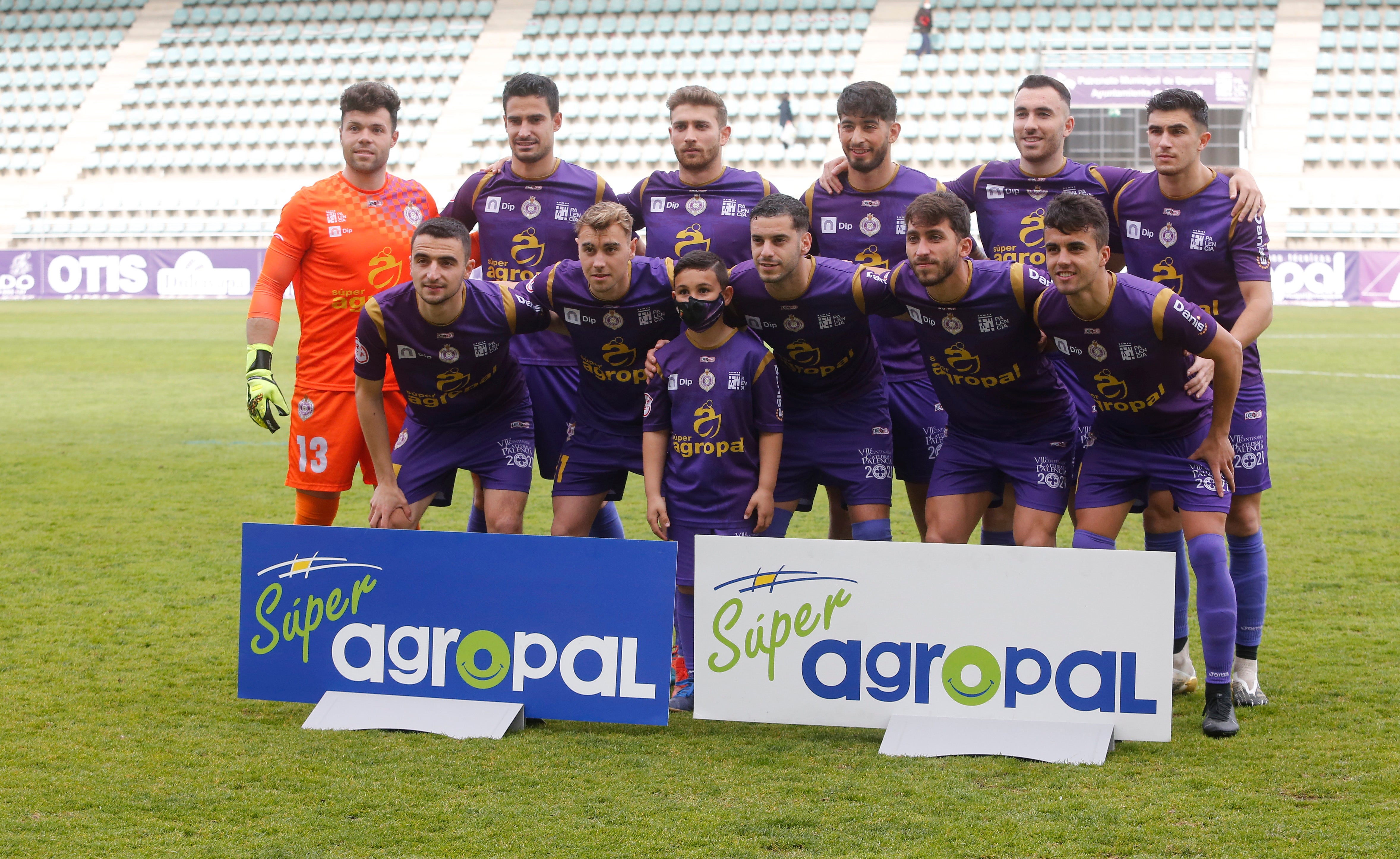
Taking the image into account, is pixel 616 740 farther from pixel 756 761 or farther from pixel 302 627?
pixel 302 627

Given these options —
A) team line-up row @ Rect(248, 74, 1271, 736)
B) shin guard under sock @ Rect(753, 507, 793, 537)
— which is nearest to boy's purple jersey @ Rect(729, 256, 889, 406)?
team line-up row @ Rect(248, 74, 1271, 736)

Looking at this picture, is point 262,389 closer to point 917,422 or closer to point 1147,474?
point 917,422

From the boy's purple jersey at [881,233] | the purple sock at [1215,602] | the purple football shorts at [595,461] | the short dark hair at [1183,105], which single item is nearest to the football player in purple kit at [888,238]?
the boy's purple jersey at [881,233]

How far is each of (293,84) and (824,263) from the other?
3184cm

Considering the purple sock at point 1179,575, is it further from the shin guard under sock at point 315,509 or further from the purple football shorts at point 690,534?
the shin guard under sock at point 315,509

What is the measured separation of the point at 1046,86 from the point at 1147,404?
4.47ft

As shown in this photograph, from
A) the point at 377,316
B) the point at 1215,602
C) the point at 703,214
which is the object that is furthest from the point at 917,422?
the point at 377,316

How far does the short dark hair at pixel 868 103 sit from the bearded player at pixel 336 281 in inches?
65.5

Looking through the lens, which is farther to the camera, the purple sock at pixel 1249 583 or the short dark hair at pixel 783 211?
the purple sock at pixel 1249 583

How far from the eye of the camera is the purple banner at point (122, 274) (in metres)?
27.7

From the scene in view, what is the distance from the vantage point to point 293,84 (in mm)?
33375

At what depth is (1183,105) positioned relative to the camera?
4262 mm

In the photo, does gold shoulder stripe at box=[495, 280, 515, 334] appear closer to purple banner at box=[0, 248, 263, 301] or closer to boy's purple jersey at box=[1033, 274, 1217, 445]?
boy's purple jersey at box=[1033, 274, 1217, 445]

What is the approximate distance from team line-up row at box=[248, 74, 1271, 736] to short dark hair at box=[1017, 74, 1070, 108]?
2 centimetres
